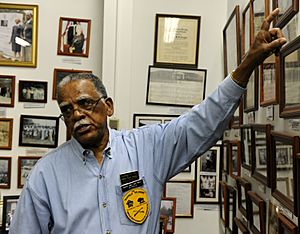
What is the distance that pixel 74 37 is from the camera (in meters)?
2.93

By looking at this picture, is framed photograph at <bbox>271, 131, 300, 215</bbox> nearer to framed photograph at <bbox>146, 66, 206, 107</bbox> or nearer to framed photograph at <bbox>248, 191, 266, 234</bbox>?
framed photograph at <bbox>248, 191, 266, 234</bbox>

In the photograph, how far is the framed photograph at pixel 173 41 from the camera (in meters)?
2.86

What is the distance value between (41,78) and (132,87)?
0.66 meters

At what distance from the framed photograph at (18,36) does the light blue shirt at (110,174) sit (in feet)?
4.94

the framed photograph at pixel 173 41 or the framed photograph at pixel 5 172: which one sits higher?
the framed photograph at pixel 173 41

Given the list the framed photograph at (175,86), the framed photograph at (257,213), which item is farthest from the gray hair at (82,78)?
the framed photograph at (175,86)

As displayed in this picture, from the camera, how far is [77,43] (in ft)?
9.61

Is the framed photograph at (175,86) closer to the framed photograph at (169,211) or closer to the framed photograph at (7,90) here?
the framed photograph at (169,211)

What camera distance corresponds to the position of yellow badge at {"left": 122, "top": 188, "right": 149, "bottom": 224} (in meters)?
1.48

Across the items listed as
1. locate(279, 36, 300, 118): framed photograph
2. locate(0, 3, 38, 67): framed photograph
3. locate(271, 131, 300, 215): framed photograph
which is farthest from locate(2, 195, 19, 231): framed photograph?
locate(279, 36, 300, 118): framed photograph

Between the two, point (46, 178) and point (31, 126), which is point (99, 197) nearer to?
point (46, 178)

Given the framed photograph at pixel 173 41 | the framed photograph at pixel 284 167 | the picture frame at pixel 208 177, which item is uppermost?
the framed photograph at pixel 173 41

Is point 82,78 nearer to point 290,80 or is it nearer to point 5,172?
point 290,80

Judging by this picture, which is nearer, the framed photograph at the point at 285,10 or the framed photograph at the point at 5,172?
the framed photograph at the point at 285,10
